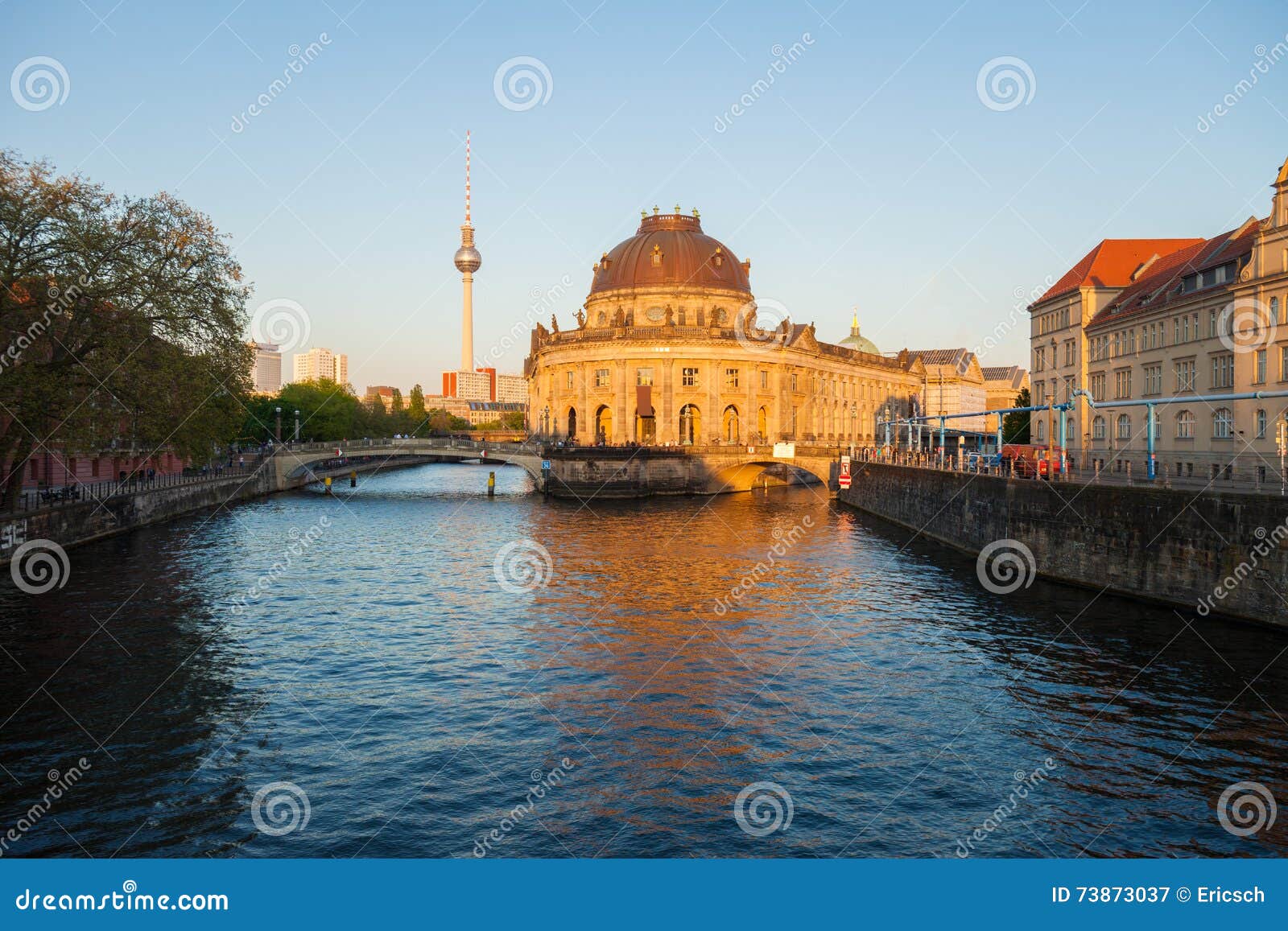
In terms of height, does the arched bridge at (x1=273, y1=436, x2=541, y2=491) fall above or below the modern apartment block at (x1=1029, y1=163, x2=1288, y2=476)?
below

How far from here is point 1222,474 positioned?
31562 millimetres

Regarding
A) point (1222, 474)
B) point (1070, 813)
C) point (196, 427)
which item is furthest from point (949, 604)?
point (196, 427)

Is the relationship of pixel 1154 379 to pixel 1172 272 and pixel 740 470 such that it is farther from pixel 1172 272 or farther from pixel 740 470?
pixel 740 470

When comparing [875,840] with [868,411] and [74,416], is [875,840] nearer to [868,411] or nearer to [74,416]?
[74,416]

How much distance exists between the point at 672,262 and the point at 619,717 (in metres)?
92.7

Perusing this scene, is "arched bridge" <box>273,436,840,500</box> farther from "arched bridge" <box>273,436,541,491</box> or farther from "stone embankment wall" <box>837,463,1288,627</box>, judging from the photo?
"stone embankment wall" <box>837,463,1288,627</box>

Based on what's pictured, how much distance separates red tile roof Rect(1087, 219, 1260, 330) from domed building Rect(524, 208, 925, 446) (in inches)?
1711

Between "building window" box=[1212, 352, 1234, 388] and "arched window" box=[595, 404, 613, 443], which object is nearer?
"building window" box=[1212, 352, 1234, 388]

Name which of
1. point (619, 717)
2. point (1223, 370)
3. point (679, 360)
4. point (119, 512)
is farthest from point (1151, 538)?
point (679, 360)

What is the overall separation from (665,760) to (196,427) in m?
37.0

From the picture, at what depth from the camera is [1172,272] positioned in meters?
57.5

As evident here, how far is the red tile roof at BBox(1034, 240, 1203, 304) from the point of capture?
65812 mm

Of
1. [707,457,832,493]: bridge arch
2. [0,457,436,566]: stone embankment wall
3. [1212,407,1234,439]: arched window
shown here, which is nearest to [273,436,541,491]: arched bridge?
[0,457,436,566]: stone embankment wall

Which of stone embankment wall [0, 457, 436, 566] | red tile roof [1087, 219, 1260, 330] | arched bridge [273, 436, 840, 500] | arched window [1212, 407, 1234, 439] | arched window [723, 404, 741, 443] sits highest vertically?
red tile roof [1087, 219, 1260, 330]
